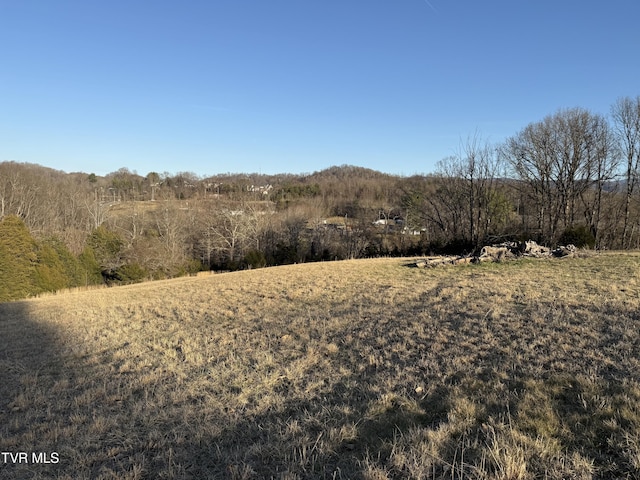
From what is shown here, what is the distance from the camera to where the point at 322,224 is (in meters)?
54.8

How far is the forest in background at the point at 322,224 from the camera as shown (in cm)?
3167

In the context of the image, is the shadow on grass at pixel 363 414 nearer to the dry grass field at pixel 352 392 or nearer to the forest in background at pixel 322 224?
the dry grass field at pixel 352 392

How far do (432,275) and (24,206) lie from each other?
191 ft

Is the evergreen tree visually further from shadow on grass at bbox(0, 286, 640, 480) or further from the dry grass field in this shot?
shadow on grass at bbox(0, 286, 640, 480)

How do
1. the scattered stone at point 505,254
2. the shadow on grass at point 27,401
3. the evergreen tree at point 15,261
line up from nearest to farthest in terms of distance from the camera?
1. the shadow on grass at point 27,401
2. the scattered stone at point 505,254
3. the evergreen tree at point 15,261

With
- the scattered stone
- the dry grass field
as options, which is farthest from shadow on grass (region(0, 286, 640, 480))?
the scattered stone

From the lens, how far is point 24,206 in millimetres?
49969

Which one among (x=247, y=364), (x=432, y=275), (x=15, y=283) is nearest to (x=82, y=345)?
(x=247, y=364)

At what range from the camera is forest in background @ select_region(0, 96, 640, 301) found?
31672mm

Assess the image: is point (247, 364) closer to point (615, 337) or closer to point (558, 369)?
point (558, 369)

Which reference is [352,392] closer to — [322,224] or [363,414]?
[363,414]

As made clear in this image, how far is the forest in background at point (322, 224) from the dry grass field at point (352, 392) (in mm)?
24386

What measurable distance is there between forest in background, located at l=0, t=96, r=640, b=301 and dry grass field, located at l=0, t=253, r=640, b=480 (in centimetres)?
2439

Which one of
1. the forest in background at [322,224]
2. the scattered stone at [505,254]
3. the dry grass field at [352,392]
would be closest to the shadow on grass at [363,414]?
the dry grass field at [352,392]
